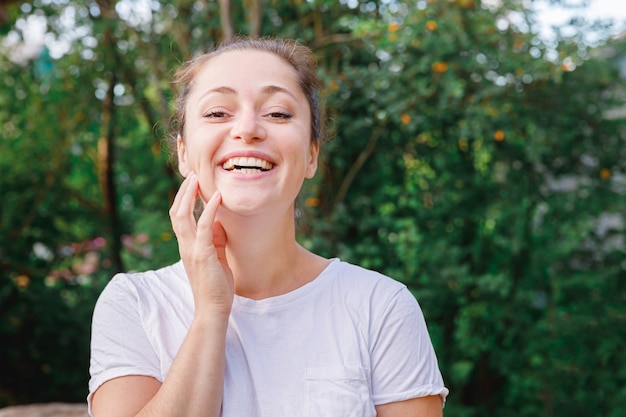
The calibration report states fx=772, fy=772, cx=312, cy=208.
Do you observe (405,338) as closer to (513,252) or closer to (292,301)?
(292,301)

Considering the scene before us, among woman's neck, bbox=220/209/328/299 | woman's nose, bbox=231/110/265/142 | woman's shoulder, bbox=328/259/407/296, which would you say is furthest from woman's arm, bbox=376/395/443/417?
woman's nose, bbox=231/110/265/142

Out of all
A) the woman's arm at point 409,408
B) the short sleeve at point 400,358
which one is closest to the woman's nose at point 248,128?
the short sleeve at point 400,358

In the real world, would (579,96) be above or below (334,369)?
above

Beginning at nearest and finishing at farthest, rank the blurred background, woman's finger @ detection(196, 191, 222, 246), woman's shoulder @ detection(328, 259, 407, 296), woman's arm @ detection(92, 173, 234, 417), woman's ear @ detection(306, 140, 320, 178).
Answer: woman's arm @ detection(92, 173, 234, 417), woman's finger @ detection(196, 191, 222, 246), woman's shoulder @ detection(328, 259, 407, 296), woman's ear @ detection(306, 140, 320, 178), the blurred background

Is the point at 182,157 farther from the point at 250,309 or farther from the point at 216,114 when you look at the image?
the point at 250,309

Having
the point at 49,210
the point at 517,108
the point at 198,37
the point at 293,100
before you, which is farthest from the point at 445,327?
the point at 293,100

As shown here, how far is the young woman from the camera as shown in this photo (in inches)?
64.5

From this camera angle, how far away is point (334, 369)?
5.49 feet

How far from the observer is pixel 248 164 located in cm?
169

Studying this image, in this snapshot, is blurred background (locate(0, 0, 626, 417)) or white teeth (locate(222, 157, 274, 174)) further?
blurred background (locate(0, 0, 626, 417))

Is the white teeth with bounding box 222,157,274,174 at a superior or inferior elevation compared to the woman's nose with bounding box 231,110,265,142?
inferior

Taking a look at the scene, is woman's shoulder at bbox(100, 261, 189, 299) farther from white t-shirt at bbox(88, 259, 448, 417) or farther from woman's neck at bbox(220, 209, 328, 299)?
woman's neck at bbox(220, 209, 328, 299)

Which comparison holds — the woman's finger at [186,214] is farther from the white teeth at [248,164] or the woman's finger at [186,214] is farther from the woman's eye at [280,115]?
the woman's eye at [280,115]

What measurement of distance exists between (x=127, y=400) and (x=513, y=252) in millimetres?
3284
